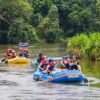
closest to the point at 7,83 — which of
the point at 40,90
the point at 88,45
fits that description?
the point at 40,90

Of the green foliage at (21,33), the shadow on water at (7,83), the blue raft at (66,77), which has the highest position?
the blue raft at (66,77)

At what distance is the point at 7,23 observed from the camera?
266 ft

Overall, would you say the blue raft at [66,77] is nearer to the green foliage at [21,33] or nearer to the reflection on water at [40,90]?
the reflection on water at [40,90]

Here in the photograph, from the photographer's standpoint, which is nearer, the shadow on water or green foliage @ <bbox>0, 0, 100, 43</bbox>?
the shadow on water

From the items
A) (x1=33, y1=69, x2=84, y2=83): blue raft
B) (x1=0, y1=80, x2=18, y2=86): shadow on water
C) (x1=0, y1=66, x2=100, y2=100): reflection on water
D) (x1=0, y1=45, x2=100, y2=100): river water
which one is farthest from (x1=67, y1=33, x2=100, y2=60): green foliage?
(x1=0, y1=80, x2=18, y2=86): shadow on water

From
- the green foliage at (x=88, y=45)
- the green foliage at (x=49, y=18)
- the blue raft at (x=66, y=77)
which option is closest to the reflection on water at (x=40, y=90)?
the blue raft at (x=66, y=77)

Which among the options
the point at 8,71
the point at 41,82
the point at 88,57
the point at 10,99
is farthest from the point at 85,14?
the point at 10,99

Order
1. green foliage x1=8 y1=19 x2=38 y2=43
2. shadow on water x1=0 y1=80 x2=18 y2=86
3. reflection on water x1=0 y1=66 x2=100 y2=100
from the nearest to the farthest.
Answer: reflection on water x1=0 y1=66 x2=100 y2=100, shadow on water x1=0 y1=80 x2=18 y2=86, green foliage x1=8 y1=19 x2=38 y2=43

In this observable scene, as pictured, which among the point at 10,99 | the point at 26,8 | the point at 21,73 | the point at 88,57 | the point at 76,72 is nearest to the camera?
the point at 10,99

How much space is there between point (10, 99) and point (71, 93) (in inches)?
120

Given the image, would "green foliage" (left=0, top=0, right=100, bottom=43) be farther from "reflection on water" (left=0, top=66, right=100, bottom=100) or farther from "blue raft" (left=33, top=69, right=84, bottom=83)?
"blue raft" (left=33, top=69, right=84, bottom=83)

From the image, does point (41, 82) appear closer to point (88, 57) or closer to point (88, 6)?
point (88, 57)

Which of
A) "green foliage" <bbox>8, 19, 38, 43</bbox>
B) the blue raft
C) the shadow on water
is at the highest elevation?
the blue raft

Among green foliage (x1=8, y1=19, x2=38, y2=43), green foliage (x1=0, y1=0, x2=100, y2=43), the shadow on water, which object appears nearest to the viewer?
the shadow on water
